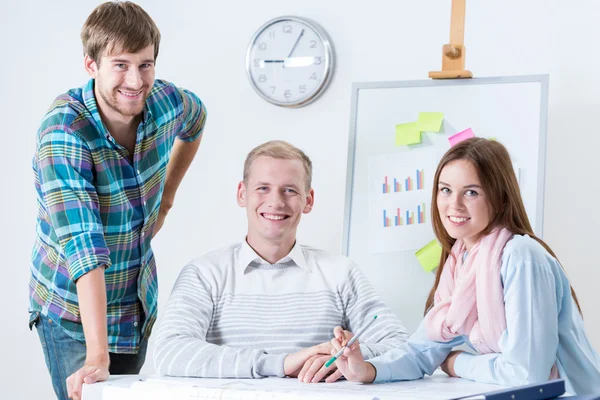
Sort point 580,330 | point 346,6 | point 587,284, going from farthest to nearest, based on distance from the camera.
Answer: point 346,6
point 587,284
point 580,330

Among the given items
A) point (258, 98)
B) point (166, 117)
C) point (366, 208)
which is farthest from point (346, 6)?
point (166, 117)

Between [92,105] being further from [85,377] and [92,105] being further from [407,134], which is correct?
[407,134]

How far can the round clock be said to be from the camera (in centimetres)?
287

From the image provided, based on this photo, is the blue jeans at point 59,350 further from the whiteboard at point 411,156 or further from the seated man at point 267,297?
the whiteboard at point 411,156

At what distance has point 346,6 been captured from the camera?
287cm

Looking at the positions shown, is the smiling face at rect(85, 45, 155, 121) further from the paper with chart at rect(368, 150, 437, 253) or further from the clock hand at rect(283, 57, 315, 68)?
the clock hand at rect(283, 57, 315, 68)

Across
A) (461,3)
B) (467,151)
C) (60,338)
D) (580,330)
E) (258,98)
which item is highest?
(461,3)

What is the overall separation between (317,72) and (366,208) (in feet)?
2.11

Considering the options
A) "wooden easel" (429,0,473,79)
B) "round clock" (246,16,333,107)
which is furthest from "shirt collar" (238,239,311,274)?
"round clock" (246,16,333,107)

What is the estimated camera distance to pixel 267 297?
187cm

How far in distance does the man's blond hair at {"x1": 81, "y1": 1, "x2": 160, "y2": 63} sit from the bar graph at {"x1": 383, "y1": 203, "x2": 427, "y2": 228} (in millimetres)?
944

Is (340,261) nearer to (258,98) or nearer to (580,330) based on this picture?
(580,330)

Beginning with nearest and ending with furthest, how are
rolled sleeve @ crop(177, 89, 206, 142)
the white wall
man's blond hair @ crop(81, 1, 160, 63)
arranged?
man's blond hair @ crop(81, 1, 160, 63), rolled sleeve @ crop(177, 89, 206, 142), the white wall

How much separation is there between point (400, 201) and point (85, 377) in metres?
1.19
